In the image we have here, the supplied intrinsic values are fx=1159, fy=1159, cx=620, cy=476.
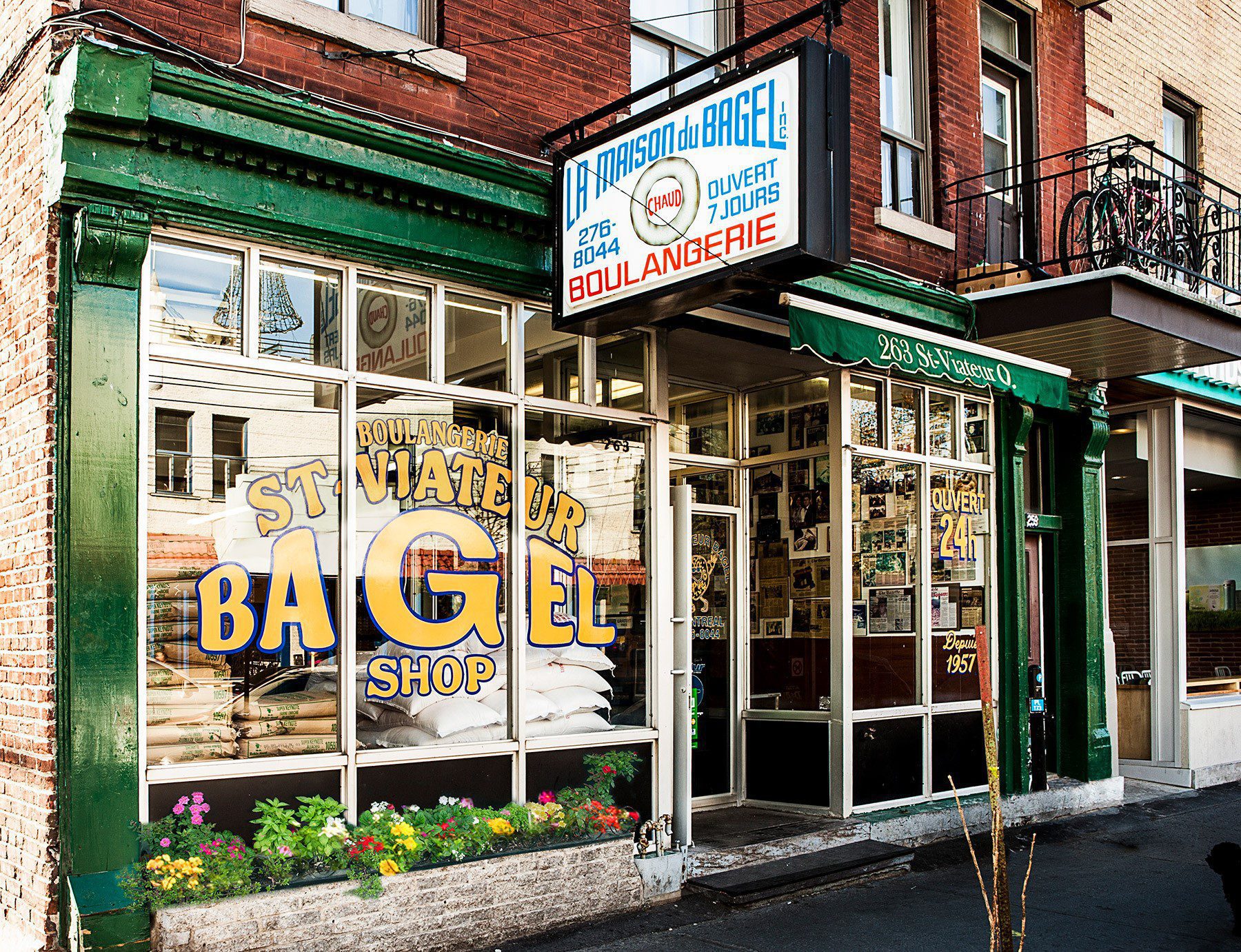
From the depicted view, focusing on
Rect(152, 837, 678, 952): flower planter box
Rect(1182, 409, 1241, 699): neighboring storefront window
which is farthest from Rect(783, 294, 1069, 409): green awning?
Rect(1182, 409, 1241, 699): neighboring storefront window

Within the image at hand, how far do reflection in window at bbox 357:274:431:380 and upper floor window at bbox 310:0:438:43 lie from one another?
5.51ft

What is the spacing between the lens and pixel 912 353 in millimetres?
8586

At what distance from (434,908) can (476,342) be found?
10.8 feet

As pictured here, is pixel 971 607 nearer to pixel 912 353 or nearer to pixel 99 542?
pixel 912 353

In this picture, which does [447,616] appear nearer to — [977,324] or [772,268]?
[772,268]

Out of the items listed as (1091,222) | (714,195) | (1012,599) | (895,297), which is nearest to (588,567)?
(714,195)

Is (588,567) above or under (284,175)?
under

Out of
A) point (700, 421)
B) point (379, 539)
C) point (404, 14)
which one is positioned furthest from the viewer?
point (700, 421)

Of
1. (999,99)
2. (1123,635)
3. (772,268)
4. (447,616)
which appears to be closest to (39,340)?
(447,616)

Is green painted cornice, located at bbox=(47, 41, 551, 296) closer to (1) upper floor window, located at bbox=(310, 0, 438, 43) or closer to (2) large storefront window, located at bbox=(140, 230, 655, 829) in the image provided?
(2) large storefront window, located at bbox=(140, 230, 655, 829)

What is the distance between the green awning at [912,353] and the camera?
26.0 ft

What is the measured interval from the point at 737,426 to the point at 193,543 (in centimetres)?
557

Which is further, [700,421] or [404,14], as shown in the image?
[700,421]

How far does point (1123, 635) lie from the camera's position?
1324 centimetres
